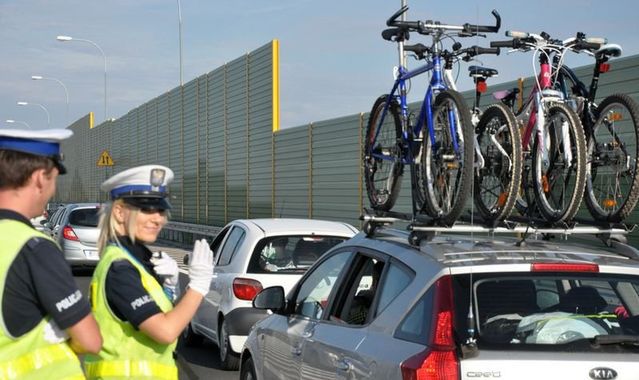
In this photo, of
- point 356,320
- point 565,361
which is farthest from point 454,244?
point 565,361

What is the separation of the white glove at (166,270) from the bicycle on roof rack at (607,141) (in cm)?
341

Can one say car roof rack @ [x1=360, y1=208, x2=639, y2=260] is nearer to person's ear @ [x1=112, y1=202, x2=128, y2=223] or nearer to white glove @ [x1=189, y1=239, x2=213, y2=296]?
white glove @ [x1=189, y1=239, x2=213, y2=296]

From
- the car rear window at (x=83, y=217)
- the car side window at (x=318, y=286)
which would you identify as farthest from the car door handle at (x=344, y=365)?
the car rear window at (x=83, y=217)

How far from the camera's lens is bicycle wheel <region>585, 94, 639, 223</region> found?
6.73m

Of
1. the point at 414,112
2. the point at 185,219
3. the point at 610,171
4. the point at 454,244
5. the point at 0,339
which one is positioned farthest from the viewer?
the point at 185,219

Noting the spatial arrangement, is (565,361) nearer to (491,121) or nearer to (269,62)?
(491,121)

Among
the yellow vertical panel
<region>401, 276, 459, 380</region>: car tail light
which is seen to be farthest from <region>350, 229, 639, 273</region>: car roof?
the yellow vertical panel

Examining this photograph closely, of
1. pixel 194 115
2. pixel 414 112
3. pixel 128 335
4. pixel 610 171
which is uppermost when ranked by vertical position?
pixel 194 115

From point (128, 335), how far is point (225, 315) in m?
6.08

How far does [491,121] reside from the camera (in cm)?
738

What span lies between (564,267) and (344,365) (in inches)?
45.6

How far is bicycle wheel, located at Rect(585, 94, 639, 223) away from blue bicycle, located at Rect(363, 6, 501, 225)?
96cm

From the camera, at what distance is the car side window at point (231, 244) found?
1020 cm

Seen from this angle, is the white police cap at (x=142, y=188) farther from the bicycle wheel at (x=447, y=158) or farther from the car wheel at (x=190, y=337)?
the car wheel at (x=190, y=337)
